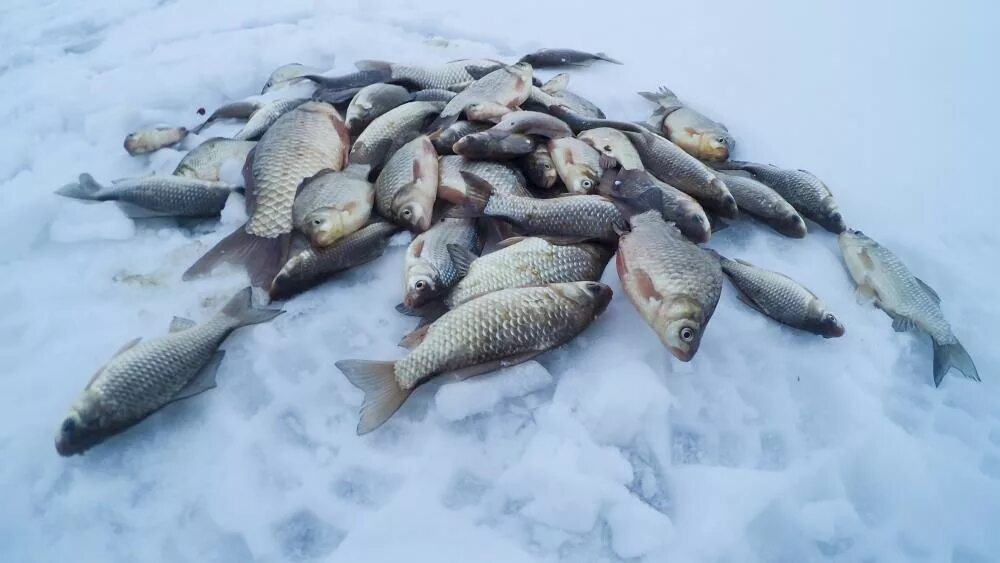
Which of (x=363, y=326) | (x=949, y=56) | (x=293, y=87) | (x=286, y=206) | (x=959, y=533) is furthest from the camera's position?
(x=949, y=56)

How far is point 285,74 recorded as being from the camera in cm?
457

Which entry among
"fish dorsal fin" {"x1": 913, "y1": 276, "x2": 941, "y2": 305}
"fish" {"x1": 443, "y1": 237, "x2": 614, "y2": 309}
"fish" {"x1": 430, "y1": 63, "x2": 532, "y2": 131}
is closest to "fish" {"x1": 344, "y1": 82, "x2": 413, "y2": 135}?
"fish" {"x1": 430, "y1": 63, "x2": 532, "y2": 131}

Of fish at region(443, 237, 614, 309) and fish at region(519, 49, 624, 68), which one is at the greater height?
fish at region(519, 49, 624, 68)

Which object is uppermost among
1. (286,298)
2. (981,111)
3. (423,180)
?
(981,111)

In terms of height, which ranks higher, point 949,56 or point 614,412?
point 949,56

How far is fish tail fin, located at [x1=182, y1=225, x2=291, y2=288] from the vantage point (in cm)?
283

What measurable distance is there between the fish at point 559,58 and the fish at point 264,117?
74.5 inches

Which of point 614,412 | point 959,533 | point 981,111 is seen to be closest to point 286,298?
point 614,412

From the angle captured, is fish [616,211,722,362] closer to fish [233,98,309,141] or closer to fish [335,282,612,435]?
fish [335,282,612,435]

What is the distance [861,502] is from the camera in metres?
2.25

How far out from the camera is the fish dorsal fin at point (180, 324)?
2572 millimetres

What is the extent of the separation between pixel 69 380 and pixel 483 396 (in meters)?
1.72

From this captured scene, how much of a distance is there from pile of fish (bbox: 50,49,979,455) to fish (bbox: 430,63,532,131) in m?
0.01

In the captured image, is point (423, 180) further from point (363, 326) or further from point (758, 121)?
point (758, 121)
